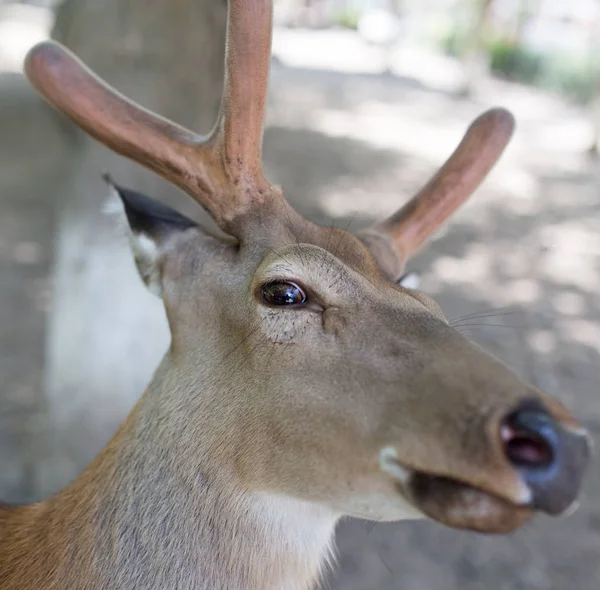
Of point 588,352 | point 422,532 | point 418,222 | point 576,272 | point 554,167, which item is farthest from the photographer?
point 554,167

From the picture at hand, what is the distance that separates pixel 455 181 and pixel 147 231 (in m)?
1.09

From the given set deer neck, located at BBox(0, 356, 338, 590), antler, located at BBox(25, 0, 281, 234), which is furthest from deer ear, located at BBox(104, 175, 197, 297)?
deer neck, located at BBox(0, 356, 338, 590)

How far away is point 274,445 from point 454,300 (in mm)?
5357

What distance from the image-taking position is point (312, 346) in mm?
1501

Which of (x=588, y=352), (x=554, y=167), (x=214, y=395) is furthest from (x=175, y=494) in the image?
(x=554, y=167)

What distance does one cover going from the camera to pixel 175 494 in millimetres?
1669

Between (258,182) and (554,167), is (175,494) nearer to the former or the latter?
(258,182)

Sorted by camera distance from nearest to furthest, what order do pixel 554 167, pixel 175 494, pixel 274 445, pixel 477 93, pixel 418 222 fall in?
1. pixel 274 445
2. pixel 175 494
3. pixel 418 222
4. pixel 554 167
5. pixel 477 93

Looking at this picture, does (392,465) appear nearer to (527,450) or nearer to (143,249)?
(527,450)

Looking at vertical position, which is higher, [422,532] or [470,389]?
[470,389]

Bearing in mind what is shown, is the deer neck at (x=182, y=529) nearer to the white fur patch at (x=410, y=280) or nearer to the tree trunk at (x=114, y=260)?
the white fur patch at (x=410, y=280)

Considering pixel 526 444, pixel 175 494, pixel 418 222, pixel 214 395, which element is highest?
pixel 526 444

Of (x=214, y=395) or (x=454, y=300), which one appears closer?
(x=214, y=395)

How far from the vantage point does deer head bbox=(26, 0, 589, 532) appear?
1.18 metres
